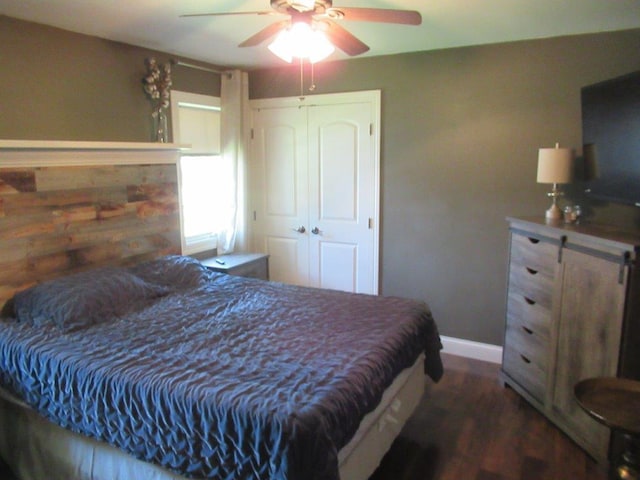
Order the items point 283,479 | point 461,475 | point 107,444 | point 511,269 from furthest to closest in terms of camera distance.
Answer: point 511,269, point 461,475, point 107,444, point 283,479

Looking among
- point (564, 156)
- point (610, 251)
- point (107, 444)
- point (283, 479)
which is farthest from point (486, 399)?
point (107, 444)

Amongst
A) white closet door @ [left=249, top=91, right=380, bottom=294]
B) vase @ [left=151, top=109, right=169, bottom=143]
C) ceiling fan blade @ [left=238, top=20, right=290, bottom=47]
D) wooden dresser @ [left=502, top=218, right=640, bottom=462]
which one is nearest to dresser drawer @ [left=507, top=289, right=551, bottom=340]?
wooden dresser @ [left=502, top=218, right=640, bottom=462]

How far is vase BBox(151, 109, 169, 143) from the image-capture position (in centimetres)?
348

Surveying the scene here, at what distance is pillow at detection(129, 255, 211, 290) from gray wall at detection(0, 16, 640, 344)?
0.94 m

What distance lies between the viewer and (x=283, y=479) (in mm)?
1514

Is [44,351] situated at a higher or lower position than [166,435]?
higher

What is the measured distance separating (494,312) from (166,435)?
9.05 ft

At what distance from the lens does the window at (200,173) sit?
12.6ft

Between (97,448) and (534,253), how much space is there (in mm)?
2604

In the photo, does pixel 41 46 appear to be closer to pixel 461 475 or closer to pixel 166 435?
pixel 166 435

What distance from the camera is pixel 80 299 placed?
2447 mm

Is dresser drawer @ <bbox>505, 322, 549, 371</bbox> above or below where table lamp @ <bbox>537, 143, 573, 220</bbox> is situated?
below

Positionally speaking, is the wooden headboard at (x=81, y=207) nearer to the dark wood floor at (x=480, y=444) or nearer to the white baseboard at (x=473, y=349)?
the dark wood floor at (x=480, y=444)

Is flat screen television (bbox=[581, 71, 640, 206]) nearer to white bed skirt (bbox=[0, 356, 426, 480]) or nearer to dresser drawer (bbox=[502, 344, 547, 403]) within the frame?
dresser drawer (bbox=[502, 344, 547, 403])
